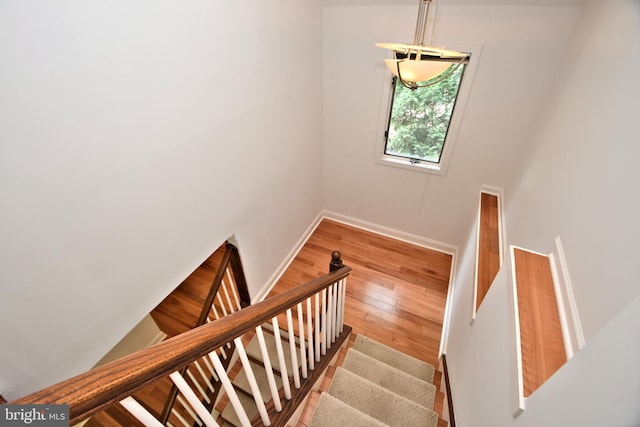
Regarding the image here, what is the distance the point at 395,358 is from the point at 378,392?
0.61 metres

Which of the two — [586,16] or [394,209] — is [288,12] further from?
[394,209]

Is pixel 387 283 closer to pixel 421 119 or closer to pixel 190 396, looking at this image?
pixel 421 119

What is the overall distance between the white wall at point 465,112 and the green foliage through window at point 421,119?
0.16 metres

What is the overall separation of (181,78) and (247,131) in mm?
662

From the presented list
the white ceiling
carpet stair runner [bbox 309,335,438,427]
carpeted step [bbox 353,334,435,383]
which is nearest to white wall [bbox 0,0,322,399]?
the white ceiling

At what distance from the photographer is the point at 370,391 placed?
1.96 metres

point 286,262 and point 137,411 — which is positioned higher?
point 137,411

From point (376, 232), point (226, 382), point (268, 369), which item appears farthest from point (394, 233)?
point (226, 382)

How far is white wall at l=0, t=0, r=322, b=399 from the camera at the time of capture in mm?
988

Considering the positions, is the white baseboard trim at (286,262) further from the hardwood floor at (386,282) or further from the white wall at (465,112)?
the white wall at (465,112)

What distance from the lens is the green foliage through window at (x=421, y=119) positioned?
270 centimetres

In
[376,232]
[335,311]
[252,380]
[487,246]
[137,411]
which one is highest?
[137,411]

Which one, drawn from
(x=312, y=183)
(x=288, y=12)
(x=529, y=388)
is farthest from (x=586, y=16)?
(x=312, y=183)

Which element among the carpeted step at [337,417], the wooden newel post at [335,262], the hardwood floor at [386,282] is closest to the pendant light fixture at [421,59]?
the wooden newel post at [335,262]
